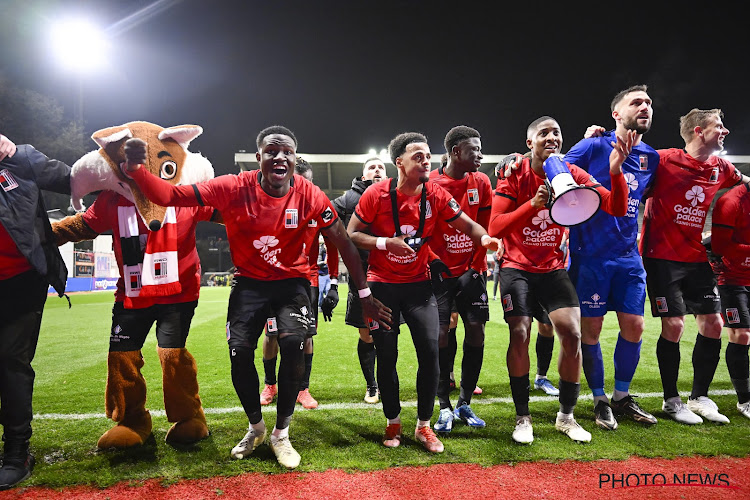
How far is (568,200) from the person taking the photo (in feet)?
9.71

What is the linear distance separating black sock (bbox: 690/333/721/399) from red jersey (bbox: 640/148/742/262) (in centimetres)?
80

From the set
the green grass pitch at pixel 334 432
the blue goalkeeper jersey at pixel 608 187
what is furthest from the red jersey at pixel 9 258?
the blue goalkeeper jersey at pixel 608 187

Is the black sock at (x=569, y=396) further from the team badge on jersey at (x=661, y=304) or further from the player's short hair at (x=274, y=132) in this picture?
the player's short hair at (x=274, y=132)

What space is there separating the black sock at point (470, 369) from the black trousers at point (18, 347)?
3.24 m

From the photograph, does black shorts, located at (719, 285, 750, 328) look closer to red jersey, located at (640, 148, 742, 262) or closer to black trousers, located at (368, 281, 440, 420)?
red jersey, located at (640, 148, 742, 262)

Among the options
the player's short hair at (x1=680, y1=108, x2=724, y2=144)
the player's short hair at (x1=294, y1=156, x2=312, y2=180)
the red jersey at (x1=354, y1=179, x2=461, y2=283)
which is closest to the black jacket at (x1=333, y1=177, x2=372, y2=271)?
the player's short hair at (x1=294, y1=156, x2=312, y2=180)

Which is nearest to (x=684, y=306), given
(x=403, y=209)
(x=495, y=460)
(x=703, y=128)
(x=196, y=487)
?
(x=703, y=128)

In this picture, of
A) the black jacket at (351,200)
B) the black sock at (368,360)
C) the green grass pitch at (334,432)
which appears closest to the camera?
the green grass pitch at (334,432)

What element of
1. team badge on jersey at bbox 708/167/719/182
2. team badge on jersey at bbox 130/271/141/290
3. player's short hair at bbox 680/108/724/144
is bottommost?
team badge on jersey at bbox 130/271/141/290

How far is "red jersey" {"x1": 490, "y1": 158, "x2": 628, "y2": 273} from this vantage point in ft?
11.8

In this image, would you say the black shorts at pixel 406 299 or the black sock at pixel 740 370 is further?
the black sock at pixel 740 370

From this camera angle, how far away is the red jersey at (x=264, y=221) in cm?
327

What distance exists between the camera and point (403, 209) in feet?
11.8

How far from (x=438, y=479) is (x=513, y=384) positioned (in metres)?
1.17
